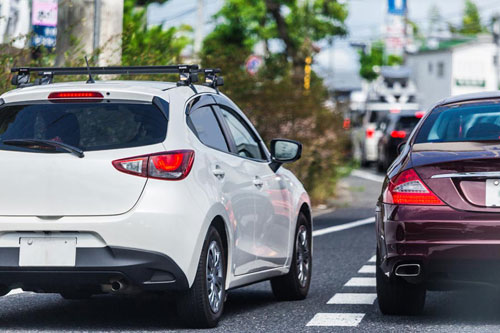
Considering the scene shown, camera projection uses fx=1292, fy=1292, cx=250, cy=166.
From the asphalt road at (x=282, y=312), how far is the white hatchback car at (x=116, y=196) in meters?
0.37

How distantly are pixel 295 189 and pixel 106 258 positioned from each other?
285cm

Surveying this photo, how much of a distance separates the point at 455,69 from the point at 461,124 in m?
61.6

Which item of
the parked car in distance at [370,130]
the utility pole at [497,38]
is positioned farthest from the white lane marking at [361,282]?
the utility pole at [497,38]

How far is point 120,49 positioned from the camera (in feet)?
51.0

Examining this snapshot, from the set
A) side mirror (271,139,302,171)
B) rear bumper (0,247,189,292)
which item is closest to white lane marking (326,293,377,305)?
side mirror (271,139,302,171)

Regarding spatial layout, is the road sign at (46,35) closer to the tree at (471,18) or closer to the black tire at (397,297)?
the black tire at (397,297)

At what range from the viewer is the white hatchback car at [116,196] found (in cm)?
729

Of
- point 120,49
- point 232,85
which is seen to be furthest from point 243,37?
point 120,49

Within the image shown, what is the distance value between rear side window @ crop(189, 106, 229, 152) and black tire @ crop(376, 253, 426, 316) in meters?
1.31

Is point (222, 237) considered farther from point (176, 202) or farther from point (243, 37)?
point (243, 37)

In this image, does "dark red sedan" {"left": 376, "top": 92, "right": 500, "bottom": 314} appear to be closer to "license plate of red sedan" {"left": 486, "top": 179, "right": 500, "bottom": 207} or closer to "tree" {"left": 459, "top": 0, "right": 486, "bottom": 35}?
"license plate of red sedan" {"left": 486, "top": 179, "right": 500, "bottom": 207}

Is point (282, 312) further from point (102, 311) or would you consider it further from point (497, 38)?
point (497, 38)

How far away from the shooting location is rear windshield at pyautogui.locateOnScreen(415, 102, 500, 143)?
855 cm

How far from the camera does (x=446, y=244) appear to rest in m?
7.76
